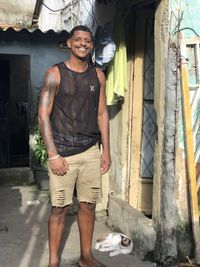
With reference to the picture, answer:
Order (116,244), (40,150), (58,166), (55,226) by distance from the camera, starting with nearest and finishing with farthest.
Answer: (58,166)
(55,226)
(116,244)
(40,150)

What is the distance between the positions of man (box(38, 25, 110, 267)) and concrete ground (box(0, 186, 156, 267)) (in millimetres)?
630

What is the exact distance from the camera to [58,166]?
3.55 m

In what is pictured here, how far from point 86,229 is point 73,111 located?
3.51 feet

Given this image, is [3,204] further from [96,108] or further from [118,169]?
[96,108]

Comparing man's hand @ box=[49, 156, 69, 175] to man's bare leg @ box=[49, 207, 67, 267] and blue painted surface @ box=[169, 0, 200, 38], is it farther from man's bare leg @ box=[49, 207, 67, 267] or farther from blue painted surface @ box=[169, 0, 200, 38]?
blue painted surface @ box=[169, 0, 200, 38]

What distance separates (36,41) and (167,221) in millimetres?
5369

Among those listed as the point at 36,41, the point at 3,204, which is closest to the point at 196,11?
the point at 3,204

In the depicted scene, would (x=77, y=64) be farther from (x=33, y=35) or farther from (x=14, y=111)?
(x=14, y=111)

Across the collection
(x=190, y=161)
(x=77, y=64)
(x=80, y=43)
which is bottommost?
(x=190, y=161)

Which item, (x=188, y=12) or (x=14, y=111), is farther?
(x=14, y=111)

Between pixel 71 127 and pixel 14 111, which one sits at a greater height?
pixel 14 111

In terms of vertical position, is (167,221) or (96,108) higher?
(96,108)

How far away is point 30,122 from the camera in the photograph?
8.48m

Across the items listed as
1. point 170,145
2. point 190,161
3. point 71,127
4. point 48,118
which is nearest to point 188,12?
point 170,145
